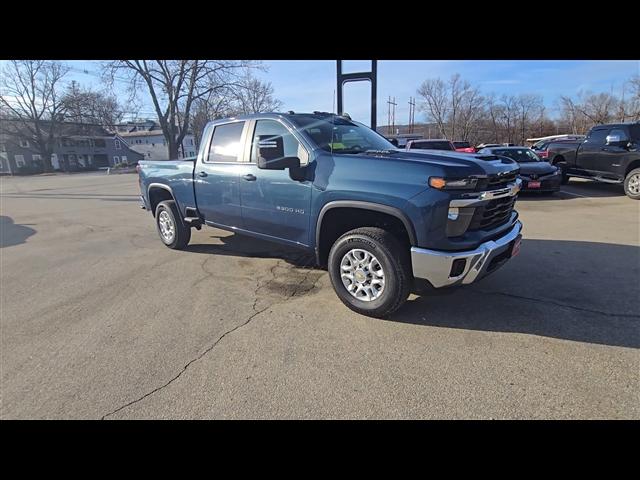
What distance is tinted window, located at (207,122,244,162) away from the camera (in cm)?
480

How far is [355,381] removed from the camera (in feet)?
8.64

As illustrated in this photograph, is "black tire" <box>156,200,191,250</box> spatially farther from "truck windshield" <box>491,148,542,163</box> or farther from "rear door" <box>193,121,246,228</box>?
"truck windshield" <box>491,148,542,163</box>

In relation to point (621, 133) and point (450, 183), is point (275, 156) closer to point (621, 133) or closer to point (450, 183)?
point (450, 183)

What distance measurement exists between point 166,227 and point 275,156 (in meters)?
3.53

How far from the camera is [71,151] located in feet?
218

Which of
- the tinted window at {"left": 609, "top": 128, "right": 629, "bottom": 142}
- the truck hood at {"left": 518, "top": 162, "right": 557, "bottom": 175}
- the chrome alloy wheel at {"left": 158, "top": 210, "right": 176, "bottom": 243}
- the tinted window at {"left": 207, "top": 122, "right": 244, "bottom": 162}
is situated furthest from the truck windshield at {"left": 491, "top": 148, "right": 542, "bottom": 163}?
the chrome alloy wheel at {"left": 158, "top": 210, "right": 176, "bottom": 243}

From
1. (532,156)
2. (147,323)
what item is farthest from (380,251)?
(532,156)

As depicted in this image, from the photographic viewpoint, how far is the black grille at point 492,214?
125 inches

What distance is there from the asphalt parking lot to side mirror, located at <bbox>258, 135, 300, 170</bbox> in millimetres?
1549

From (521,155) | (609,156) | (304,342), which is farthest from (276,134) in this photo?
(609,156)

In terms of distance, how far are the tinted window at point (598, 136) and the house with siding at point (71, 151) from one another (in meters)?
70.0

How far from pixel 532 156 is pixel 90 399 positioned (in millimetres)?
13326
